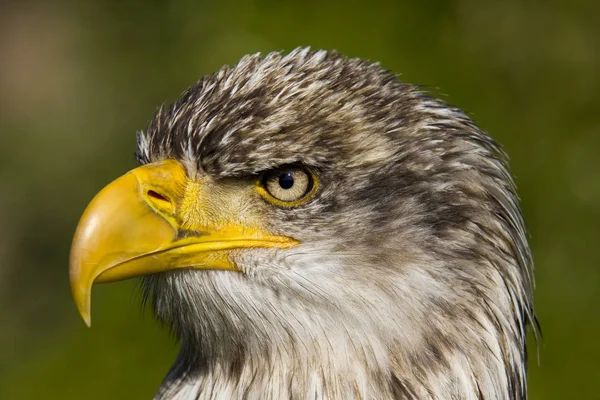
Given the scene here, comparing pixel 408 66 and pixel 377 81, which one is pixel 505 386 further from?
pixel 408 66

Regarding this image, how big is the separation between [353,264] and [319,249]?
9cm

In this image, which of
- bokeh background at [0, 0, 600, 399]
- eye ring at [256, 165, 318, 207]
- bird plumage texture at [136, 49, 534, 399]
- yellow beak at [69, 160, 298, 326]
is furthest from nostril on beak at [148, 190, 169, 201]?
bokeh background at [0, 0, 600, 399]

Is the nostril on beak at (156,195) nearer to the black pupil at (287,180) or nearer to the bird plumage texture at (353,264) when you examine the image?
the bird plumage texture at (353,264)

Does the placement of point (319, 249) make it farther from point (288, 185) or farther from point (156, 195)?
point (156, 195)

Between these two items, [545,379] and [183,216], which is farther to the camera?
[545,379]

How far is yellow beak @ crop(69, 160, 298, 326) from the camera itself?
2.32 m

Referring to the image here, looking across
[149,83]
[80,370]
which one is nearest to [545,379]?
[80,370]

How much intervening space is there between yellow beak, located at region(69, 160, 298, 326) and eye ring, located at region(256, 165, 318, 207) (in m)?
0.09

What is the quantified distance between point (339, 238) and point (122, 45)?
567 centimetres

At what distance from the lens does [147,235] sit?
2.37m

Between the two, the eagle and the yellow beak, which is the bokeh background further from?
the yellow beak

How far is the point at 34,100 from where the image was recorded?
7562 mm

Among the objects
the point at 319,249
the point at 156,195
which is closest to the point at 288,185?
the point at 319,249

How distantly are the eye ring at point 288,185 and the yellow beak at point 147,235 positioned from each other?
9 centimetres
